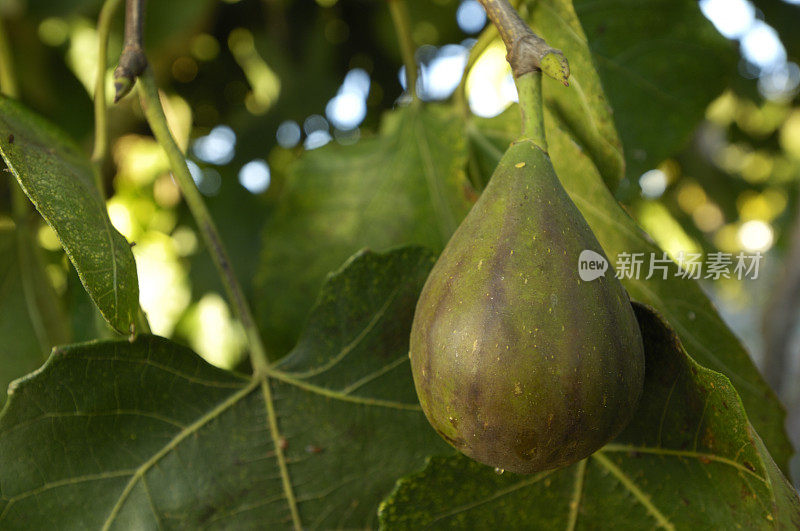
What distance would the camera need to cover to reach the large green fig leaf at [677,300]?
0.47 meters

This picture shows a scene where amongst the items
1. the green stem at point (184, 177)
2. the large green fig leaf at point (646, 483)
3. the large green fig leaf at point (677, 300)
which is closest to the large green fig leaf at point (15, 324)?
the green stem at point (184, 177)

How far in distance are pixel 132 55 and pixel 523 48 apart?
0.28m

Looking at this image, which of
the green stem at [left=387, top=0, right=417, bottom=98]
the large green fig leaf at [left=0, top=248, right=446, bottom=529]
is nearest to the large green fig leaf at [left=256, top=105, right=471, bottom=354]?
the green stem at [left=387, top=0, right=417, bottom=98]

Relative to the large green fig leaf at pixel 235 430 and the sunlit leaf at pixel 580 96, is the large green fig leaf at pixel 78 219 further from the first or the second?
the sunlit leaf at pixel 580 96

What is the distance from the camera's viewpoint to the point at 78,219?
0.42m

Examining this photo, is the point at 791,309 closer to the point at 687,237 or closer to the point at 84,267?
the point at 687,237

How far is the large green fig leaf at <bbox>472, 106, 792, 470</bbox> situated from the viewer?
47 centimetres

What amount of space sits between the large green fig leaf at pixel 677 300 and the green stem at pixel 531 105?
0.37ft

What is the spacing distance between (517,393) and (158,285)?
111 centimetres

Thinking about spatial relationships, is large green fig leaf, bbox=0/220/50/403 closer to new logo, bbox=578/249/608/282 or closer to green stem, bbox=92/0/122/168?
green stem, bbox=92/0/122/168

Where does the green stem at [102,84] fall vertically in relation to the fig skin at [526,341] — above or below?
above

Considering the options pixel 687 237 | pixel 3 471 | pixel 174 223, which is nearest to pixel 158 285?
pixel 174 223

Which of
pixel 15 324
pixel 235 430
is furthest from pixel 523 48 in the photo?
pixel 15 324

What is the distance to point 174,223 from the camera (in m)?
1.29
